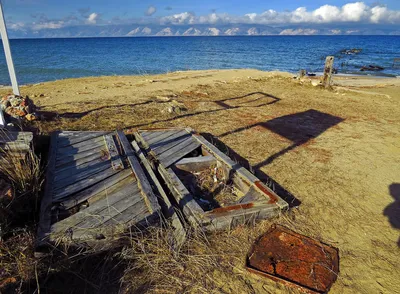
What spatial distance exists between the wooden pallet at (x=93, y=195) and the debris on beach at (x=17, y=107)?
5.96 ft

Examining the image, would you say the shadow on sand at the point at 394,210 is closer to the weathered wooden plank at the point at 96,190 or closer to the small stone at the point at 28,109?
the weathered wooden plank at the point at 96,190

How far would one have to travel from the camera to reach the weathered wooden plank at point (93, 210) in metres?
2.74

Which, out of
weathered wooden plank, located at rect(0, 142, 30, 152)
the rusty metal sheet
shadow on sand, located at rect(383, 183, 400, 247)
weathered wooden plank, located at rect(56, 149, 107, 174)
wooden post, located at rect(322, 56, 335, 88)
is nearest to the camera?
the rusty metal sheet

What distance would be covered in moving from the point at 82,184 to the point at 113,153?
949mm

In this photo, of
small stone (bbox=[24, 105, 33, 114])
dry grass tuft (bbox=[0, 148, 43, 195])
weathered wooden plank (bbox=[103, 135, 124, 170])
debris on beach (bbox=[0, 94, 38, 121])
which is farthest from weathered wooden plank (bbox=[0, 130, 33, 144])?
small stone (bbox=[24, 105, 33, 114])

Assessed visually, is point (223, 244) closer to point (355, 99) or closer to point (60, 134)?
point (60, 134)

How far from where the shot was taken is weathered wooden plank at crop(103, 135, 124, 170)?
13.1ft

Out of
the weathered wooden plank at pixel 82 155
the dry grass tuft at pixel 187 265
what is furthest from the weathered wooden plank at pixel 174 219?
the weathered wooden plank at pixel 82 155

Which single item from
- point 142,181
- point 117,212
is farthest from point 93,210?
point 142,181

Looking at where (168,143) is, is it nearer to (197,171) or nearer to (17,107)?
(197,171)

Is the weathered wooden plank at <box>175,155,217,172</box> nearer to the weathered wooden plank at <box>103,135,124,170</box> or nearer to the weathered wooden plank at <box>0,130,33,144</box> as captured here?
the weathered wooden plank at <box>103,135,124,170</box>

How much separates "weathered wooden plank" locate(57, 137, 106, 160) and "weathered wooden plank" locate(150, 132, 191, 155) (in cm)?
89

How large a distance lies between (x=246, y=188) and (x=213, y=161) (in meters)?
0.90

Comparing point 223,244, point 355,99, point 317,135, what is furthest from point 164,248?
point 355,99
